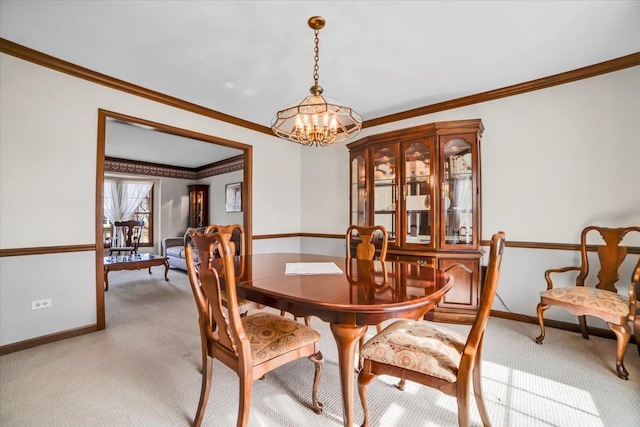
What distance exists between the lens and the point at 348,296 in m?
1.28

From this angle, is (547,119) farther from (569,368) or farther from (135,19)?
(135,19)

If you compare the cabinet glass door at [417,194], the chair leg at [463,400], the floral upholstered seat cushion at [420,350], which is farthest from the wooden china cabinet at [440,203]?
the chair leg at [463,400]

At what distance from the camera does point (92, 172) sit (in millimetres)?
2709

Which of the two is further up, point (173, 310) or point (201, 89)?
point (201, 89)

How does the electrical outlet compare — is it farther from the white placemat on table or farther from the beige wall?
the white placemat on table

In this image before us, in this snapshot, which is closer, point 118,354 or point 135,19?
point 135,19

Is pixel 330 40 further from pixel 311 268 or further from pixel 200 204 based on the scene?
pixel 200 204

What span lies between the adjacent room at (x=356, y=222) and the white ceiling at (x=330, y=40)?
0.06 ft

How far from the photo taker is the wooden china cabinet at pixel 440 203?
2.88 metres

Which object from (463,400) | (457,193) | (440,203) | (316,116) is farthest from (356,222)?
(463,400)

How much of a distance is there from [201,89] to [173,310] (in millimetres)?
2542

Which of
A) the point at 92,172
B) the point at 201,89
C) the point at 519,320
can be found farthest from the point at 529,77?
the point at 92,172

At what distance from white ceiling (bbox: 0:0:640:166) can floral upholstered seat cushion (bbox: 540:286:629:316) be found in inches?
78.0

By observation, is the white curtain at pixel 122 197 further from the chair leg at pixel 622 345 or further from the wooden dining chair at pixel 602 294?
the chair leg at pixel 622 345
